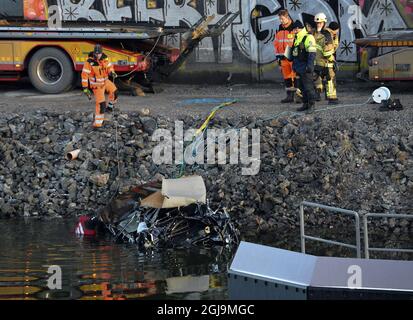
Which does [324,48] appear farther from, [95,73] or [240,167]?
[95,73]

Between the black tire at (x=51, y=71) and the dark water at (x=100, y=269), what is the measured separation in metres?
6.34

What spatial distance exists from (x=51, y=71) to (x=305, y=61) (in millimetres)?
6503

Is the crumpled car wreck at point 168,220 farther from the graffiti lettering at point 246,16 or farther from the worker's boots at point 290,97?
the graffiti lettering at point 246,16

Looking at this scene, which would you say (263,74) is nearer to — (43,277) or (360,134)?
(360,134)

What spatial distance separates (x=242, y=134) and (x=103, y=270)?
17.2 feet

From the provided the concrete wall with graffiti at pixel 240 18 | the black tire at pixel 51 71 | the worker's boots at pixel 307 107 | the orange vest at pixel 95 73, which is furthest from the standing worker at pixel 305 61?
the black tire at pixel 51 71

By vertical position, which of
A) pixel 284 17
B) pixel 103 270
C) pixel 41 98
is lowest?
pixel 103 270

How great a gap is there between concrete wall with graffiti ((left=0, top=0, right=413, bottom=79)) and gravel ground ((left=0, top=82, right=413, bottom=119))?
0.69 meters

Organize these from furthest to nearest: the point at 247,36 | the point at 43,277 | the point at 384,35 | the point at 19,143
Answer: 1. the point at 247,36
2. the point at 384,35
3. the point at 19,143
4. the point at 43,277

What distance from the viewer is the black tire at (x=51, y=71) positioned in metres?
23.8

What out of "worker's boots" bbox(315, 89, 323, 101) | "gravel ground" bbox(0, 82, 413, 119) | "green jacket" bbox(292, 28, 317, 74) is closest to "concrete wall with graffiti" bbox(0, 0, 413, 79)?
"gravel ground" bbox(0, 82, 413, 119)

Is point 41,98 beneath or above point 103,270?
above

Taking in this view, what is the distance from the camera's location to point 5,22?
24.0 metres
